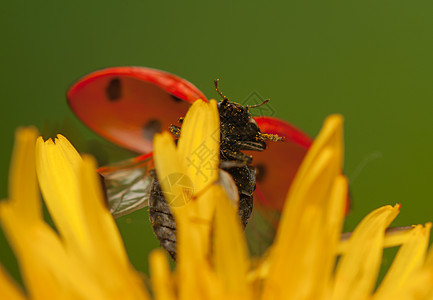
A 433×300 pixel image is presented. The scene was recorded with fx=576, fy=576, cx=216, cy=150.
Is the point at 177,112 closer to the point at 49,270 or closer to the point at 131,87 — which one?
the point at 131,87

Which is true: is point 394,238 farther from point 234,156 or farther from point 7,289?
point 7,289

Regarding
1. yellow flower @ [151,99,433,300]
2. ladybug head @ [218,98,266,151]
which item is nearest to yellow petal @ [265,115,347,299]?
yellow flower @ [151,99,433,300]

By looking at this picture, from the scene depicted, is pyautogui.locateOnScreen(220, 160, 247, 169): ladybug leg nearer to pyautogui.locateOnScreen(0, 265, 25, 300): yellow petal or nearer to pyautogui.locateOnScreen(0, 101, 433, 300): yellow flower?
pyautogui.locateOnScreen(0, 101, 433, 300): yellow flower

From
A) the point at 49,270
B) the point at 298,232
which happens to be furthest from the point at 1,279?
the point at 298,232

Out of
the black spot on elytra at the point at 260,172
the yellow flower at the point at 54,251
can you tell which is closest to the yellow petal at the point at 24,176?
the yellow flower at the point at 54,251

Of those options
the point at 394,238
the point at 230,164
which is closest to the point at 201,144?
the point at 230,164

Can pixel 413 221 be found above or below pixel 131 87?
below

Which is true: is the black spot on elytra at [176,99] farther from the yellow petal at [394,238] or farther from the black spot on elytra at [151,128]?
the yellow petal at [394,238]
